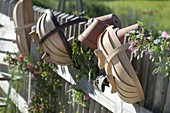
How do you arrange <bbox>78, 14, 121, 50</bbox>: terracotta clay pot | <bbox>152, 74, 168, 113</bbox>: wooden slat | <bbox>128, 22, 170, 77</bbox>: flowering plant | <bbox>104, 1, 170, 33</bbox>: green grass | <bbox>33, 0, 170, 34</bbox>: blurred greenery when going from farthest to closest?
<bbox>104, 1, 170, 33</bbox>: green grass, <bbox>33, 0, 170, 34</bbox>: blurred greenery, <bbox>78, 14, 121, 50</bbox>: terracotta clay pot, <bbox>152, 74, 168, 113</bbox>: wooden slat, <bbox>128, 22, 170, 77</bbox>: flowering plant

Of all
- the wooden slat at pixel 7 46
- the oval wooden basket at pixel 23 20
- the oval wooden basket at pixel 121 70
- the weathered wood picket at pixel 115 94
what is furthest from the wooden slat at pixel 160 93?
the wooden slat at pixel 7 46

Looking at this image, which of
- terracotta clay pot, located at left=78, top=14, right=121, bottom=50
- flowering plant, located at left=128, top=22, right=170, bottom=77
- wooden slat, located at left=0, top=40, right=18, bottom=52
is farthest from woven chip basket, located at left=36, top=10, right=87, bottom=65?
wooden slat, located at left=0, top=40, right=18, bottom=52

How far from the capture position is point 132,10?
54.0ft

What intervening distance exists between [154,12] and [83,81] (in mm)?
14816

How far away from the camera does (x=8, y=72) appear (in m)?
6.08

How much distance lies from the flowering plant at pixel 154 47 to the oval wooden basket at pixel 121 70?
8 centimetres

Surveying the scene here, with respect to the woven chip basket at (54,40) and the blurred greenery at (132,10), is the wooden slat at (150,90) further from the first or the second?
the blurred greenery at (132,10)

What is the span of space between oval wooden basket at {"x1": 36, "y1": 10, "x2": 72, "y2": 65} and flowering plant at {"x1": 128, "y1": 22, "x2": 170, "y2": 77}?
108cm

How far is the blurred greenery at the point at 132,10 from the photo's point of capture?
12867mm

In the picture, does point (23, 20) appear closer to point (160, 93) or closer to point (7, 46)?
point (7, 46)

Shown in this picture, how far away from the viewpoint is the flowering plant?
2953mm

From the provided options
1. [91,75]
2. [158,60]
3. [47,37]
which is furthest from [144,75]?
[47,37]

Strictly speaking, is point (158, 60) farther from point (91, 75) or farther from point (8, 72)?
point (8, 72)

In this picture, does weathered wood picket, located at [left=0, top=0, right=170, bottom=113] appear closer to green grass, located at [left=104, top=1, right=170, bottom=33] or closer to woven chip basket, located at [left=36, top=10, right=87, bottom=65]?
woven chip basket, located at [left=36, top=10, right=87, bottom=65]
